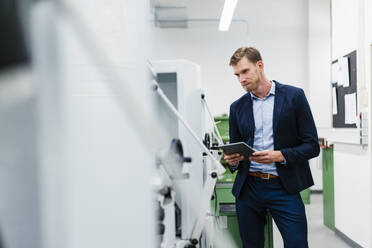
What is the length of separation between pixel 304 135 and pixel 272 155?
0.66ft

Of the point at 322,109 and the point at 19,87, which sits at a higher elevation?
the point at 19,87

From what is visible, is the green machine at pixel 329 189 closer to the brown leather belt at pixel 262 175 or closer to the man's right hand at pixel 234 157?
the brown leather belt at pixel 262 175

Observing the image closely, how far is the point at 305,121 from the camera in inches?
54.8

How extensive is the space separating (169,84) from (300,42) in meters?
3.59

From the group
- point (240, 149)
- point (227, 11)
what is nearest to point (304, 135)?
point (240, 149)

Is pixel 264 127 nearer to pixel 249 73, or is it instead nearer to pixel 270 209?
pixel 249 73

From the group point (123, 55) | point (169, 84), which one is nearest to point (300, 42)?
point (169, 84)

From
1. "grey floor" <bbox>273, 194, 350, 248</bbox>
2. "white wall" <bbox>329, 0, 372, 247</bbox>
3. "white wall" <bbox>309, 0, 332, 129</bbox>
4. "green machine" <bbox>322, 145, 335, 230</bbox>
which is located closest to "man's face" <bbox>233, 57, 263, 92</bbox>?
"white wall" <bbox>329, 0, 372, 247</bbox>

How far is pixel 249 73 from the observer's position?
56.7 inches

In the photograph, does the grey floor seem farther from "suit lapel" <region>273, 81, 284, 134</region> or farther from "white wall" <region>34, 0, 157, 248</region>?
"white wall" <region>34, 0, 157, 248</region>

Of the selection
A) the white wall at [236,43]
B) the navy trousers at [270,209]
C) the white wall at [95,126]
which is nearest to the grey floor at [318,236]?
the navy trousers at [270,209]

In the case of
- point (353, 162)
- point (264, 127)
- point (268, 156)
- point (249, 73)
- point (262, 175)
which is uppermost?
point (249, 73)

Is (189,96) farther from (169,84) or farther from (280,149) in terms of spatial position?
(280,149)

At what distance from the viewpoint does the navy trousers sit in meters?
1.38
